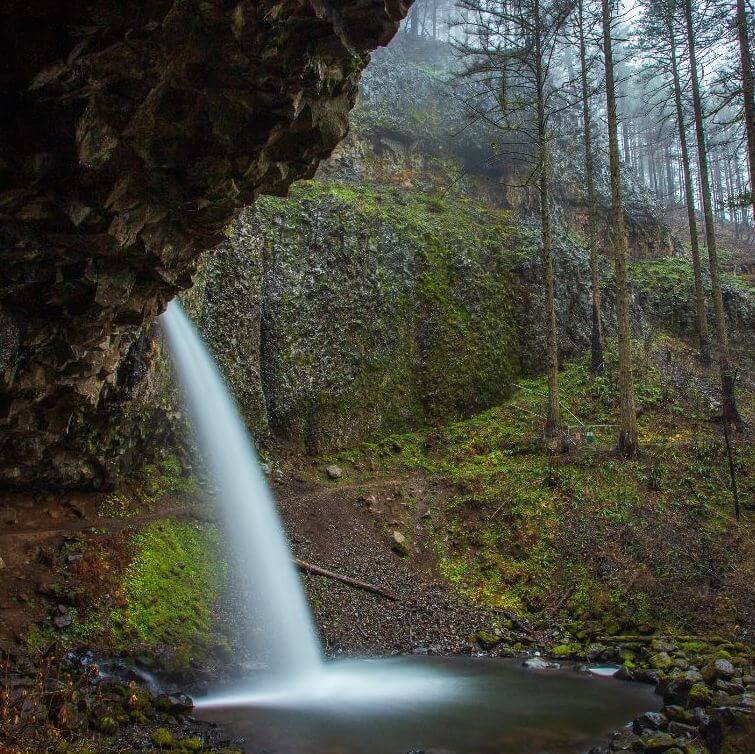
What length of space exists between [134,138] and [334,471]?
10804 millimetres

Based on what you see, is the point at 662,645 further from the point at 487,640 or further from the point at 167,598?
the point at 167,598

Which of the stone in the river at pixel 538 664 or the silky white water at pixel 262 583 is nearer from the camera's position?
the silky white water at pixel 262 583

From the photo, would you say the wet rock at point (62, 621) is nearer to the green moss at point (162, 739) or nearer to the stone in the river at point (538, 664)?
the green moss at point (162, 739)

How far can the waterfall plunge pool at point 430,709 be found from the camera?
690 centimetres

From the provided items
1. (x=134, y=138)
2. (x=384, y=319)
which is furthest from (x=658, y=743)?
(x=384, y=319)

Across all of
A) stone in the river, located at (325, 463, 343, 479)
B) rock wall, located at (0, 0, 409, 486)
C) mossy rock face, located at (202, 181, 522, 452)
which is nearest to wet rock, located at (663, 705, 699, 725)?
rock wall, located at (0, 0, 409, 486)

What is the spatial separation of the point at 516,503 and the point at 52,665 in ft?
31.2

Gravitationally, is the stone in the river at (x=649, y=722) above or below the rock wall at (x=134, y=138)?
below

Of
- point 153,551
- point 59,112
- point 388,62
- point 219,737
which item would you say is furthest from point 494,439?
point 388,62

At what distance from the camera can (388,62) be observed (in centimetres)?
2867

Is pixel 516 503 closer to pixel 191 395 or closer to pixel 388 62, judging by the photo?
pixel 191 395

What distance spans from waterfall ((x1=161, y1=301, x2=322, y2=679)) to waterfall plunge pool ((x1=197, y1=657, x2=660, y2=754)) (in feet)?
2.63

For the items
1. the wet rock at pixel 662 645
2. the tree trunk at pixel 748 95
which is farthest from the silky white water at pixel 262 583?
the tree trunk at pixel 748 95

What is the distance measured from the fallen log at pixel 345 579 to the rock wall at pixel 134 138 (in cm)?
576
